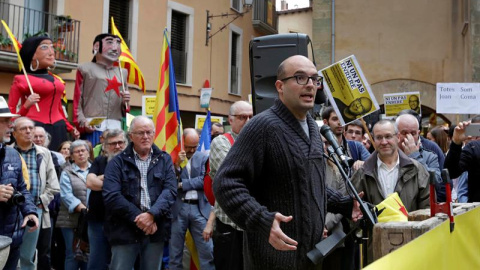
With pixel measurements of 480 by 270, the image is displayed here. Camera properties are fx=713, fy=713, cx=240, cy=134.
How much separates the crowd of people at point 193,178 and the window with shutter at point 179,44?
12.5 meters

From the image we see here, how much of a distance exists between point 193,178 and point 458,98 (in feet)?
12.7

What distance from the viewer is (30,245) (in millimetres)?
7199

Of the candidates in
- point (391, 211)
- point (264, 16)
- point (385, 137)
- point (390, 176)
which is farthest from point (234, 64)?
point (391, 211)

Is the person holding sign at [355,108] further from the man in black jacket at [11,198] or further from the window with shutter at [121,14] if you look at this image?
the window with shutter at [121,14]

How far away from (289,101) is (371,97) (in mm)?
3355

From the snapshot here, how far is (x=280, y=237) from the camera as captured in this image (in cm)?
367

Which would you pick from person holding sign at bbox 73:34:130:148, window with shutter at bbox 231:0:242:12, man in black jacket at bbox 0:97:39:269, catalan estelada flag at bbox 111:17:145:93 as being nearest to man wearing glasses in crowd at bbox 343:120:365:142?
person holding sign at bbox 73:34:130:148

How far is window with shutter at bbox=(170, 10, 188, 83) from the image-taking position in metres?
24.3

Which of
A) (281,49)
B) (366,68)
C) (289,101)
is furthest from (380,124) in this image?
(366,68)

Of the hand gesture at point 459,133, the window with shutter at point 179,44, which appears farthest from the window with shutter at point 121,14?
the hand gesture at point 459,133

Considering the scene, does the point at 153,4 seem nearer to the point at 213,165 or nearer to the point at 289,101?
the point at 213,165

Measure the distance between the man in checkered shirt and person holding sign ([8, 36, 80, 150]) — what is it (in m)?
2.82

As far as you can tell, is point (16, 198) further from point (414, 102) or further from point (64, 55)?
point (64, 55)

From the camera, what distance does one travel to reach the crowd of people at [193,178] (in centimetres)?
401
